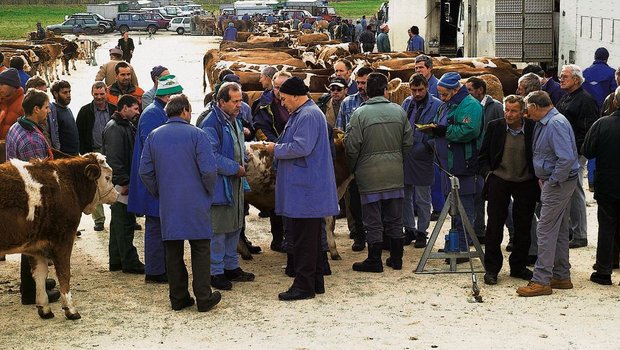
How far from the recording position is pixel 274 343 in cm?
826

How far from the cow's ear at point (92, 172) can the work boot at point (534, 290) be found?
3.82m

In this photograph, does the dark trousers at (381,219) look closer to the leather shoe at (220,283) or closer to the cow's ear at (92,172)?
the leather shoe at (220,283)

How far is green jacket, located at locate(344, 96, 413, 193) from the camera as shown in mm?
10484

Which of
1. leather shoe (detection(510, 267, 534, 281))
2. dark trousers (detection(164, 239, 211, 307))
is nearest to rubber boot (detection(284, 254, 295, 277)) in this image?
dark trousers (detection(164, 239, 211, 307))

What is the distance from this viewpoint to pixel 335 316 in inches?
355

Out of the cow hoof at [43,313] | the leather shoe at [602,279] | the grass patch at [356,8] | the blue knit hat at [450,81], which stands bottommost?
the leather shoe at [602,279]

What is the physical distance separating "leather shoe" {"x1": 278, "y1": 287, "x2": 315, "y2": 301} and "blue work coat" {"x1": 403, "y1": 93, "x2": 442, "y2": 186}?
7.74ft

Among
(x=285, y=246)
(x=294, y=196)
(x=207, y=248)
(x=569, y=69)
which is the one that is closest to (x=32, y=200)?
(x=207, y=248)

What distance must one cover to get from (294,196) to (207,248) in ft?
2.96

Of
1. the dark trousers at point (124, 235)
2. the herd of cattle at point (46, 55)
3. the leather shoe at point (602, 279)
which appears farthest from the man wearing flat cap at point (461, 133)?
the herd of cattle at point (46, 55)

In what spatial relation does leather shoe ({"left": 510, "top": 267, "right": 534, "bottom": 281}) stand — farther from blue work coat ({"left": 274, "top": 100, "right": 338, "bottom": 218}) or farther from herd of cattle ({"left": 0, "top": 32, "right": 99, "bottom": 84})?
herd of cattle ({"left": 0, "top": 32, "right": 99, "bottom": 84})

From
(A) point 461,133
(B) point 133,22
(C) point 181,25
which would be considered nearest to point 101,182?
(A) point 461,133

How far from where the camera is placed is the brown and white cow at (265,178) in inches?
440

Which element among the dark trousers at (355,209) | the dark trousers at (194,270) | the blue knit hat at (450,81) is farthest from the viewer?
the dark trousers at (355,209)
